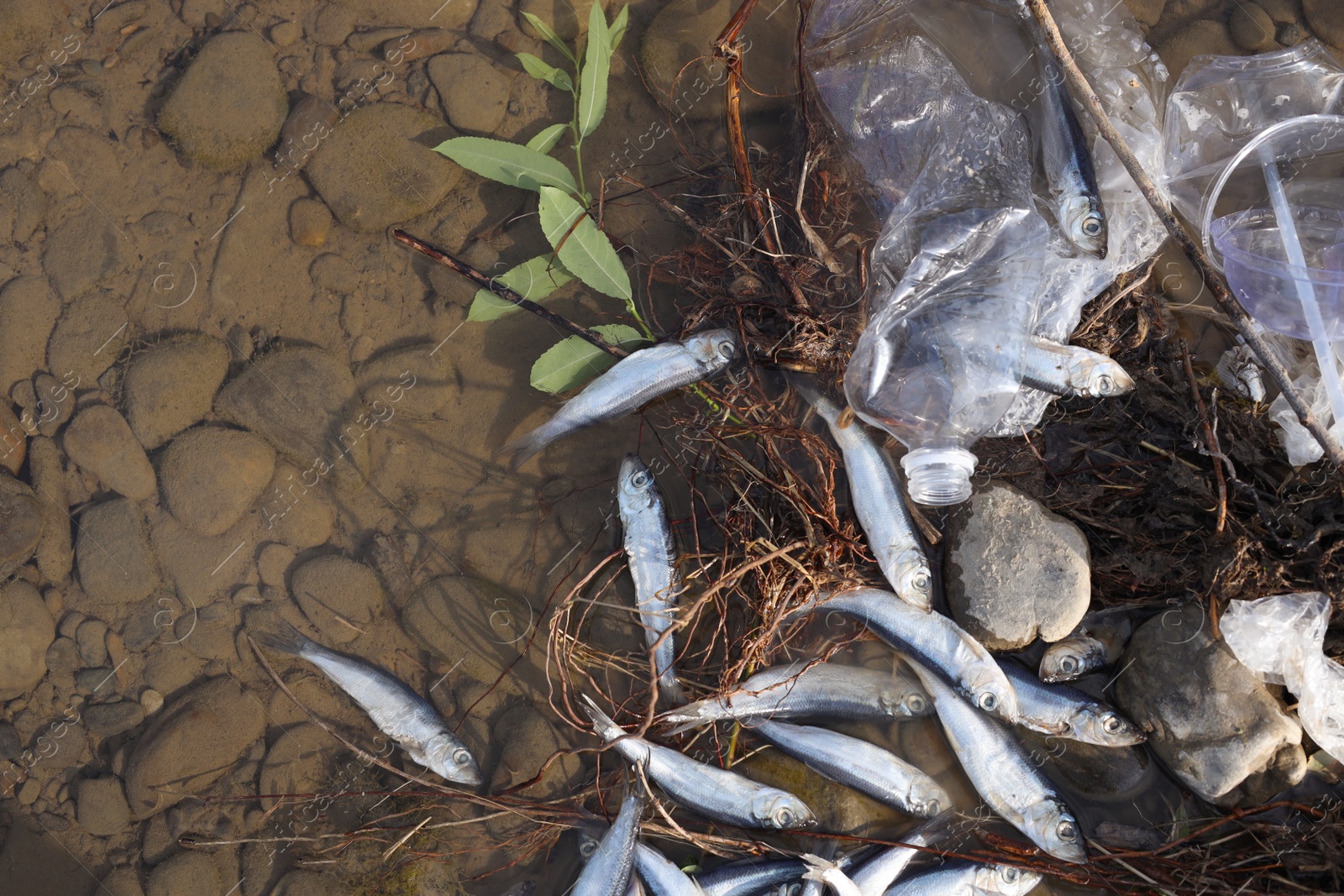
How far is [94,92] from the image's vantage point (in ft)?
16.2

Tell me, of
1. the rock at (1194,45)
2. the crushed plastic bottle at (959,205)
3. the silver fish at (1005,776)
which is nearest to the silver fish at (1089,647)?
the silver fish at (1005,776)

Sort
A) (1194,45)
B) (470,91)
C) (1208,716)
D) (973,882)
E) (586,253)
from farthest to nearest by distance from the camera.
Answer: (470,91)
(1194,45)
(586,253)
(973,882)
(1208,716)

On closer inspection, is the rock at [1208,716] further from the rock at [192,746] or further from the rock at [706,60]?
the rock at [192,746]

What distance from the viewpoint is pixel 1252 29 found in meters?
4.61

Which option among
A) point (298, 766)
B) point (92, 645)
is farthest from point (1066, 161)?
point (92, 645)

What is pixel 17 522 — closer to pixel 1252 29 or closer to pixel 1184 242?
pixel 1184 242

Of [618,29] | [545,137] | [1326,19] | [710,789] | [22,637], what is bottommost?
[710,789]

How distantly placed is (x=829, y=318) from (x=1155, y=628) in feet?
7.95

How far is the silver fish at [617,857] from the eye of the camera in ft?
13.8

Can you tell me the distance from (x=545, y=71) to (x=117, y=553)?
3999mm

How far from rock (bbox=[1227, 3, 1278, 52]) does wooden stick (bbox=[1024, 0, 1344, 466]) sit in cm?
156

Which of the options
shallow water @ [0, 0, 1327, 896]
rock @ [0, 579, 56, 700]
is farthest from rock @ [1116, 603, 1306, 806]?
rock @ [0, 579, 56, 700]

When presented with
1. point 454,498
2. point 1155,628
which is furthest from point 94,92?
point 1155,628

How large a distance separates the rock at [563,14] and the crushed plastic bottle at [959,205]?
1.46 meters
